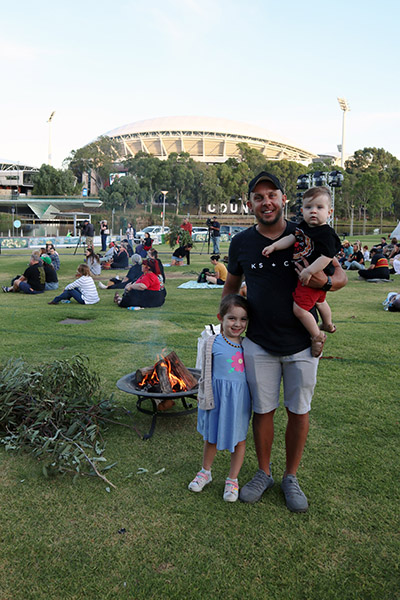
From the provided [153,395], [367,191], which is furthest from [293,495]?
[367,191]

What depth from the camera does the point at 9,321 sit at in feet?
28.1

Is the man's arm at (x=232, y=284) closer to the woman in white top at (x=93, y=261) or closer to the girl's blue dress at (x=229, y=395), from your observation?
the girl's blue dress at (x=229, y=395)

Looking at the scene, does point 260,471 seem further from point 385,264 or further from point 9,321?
point 385,264

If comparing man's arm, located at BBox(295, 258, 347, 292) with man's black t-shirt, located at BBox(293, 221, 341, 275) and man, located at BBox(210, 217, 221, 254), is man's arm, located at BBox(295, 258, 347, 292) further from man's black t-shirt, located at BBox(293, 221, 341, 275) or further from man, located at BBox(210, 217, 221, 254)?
man, located at BBox(210, 217, 221, 254)

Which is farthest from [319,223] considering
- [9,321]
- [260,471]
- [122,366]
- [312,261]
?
[9,321]

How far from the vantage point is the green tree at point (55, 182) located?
205 ft

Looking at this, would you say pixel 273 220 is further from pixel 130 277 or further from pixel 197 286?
pixel 197 286

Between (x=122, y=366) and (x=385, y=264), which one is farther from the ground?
(x=385, y=264)

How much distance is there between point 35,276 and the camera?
38.9ft

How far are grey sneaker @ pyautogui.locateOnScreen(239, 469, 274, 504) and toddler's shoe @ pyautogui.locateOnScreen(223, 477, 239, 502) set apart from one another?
0.12 feet

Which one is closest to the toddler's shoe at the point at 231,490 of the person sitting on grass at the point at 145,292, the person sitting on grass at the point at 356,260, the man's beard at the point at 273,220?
the man's beard at the point at 273,220

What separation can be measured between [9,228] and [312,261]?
34019 millimetres

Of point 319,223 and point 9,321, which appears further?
point 9,321

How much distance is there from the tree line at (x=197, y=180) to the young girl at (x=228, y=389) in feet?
178
